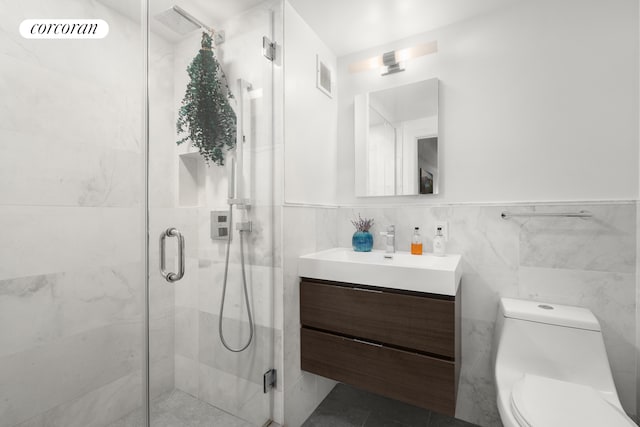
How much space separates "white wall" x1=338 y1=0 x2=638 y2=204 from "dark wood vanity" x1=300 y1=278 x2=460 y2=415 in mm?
763

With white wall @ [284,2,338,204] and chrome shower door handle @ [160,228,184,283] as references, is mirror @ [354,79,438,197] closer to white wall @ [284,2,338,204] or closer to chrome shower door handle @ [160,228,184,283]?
white wall @ [284,2,338,204]

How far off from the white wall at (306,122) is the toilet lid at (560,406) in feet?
4.26

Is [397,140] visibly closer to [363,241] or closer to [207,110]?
[363,241]

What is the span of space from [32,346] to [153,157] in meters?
0.69

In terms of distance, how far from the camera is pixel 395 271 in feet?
4.37

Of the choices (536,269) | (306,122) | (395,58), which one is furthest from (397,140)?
(536,269)

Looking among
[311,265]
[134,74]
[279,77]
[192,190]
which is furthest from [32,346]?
[279,77]

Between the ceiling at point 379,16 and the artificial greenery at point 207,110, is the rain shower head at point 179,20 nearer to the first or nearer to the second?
the artificial greenery at point 207,110

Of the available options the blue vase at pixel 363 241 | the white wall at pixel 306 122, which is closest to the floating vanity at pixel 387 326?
the blue vase at pixel 363 241

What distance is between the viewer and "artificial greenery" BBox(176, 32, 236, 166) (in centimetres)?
109

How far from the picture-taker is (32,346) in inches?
35.3

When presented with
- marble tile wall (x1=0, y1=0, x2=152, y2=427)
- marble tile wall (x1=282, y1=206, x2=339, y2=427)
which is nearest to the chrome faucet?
marble tile wall (x1=282, y1=206, x2=339, y2=427)

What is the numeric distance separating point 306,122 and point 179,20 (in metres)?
0.81

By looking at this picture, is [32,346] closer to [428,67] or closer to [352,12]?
[352,12]
